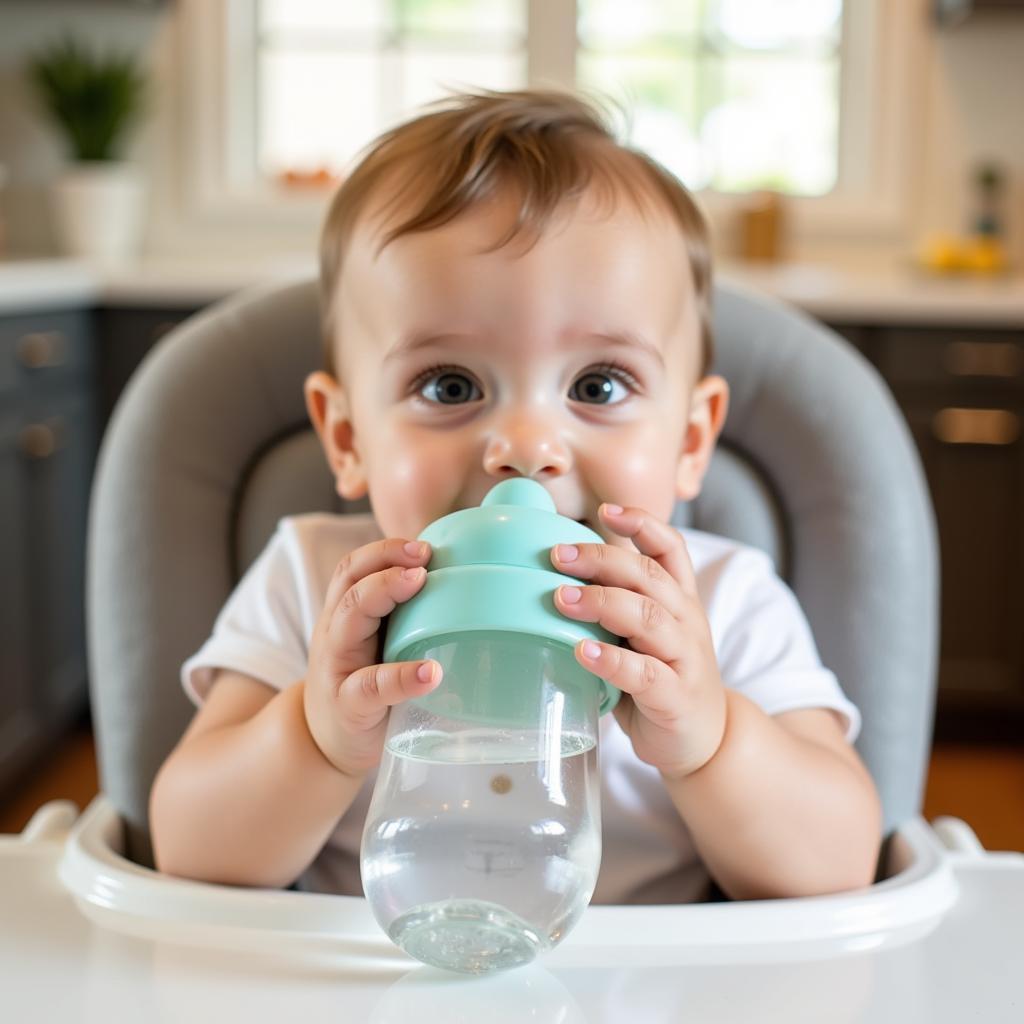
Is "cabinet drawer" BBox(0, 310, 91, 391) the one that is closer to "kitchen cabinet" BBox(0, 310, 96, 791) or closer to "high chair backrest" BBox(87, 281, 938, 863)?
"kitchen cabinet" BBox(0, 310, 96, 791)

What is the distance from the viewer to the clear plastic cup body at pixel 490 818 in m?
0.64

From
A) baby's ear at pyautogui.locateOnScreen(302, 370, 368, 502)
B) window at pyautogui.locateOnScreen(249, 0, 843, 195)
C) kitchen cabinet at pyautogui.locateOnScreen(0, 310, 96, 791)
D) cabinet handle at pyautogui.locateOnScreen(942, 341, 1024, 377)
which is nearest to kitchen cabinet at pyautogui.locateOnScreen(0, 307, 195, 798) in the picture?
kitchen cabinet at pyautogui.locateOnScreen(0, 310, 96, 791)

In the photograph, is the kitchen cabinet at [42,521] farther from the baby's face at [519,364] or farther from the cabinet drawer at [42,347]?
the baby's face at [519,364]

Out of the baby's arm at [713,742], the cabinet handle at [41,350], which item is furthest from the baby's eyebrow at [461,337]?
the cabinet handle at [41,350]

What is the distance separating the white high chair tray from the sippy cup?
33 mm

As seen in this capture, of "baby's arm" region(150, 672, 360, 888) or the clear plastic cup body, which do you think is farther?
"baby's arm" region(150, 672, 360, 888)

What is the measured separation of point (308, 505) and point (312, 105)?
9.19 ft

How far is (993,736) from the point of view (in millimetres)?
3154

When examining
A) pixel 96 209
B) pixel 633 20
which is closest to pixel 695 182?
pixel 633 20

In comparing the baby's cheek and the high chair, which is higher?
the baby's cheek

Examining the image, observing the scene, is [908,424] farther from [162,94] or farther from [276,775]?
[276,775]

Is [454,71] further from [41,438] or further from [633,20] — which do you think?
[41,438]

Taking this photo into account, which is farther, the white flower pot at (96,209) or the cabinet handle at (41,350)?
the white flower pot at (96,209)

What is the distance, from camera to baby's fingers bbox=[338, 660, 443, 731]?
61 centimetres
